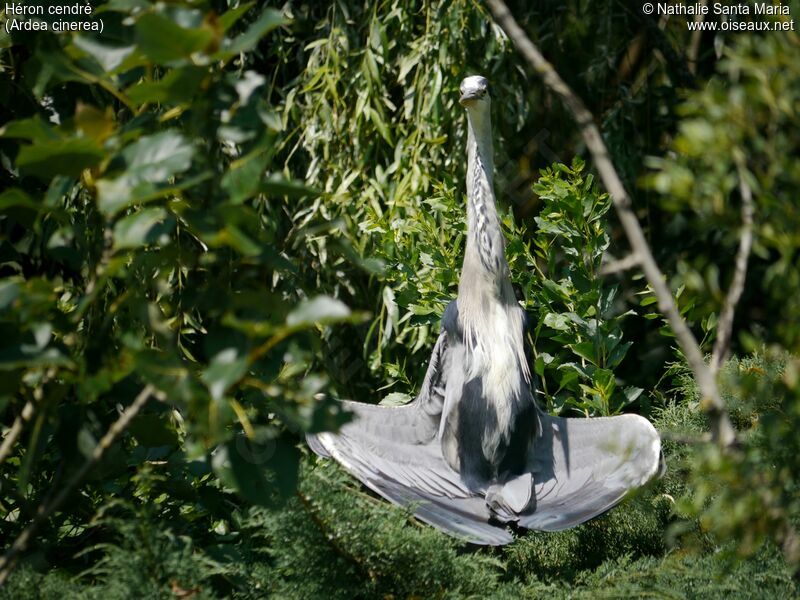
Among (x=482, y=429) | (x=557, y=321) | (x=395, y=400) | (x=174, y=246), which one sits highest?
(x=174, y=246)

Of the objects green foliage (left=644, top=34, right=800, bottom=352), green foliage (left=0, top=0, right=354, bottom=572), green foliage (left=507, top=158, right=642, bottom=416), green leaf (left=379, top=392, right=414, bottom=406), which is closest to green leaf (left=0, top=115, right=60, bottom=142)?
green foliage (left=0, top=0, right=354, bottom=572)

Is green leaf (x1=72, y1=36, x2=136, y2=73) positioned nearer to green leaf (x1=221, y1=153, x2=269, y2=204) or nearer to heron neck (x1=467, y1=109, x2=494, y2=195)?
green leaf (x1=221, y1=153, x2=269, y2=204)

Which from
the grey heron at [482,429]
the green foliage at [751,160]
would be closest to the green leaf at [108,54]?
the green foliage at [751,160]

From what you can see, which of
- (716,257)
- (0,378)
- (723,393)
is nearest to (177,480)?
(0,378)

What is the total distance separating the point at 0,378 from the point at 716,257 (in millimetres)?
2211

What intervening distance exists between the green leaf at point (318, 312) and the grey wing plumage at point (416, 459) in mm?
1174

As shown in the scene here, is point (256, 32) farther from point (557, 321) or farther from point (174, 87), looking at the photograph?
point (557, 321)

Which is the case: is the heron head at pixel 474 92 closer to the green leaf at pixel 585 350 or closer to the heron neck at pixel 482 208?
the heron neck at pixel 482 208

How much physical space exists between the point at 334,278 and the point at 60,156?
8.00ft

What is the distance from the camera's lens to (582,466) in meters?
2.55

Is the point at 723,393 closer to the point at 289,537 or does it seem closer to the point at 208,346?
the point at 289,537

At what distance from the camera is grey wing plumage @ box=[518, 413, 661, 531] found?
89.7 inches

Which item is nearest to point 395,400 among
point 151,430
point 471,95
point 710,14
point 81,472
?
point 471,95

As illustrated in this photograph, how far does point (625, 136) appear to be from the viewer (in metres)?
3.64
